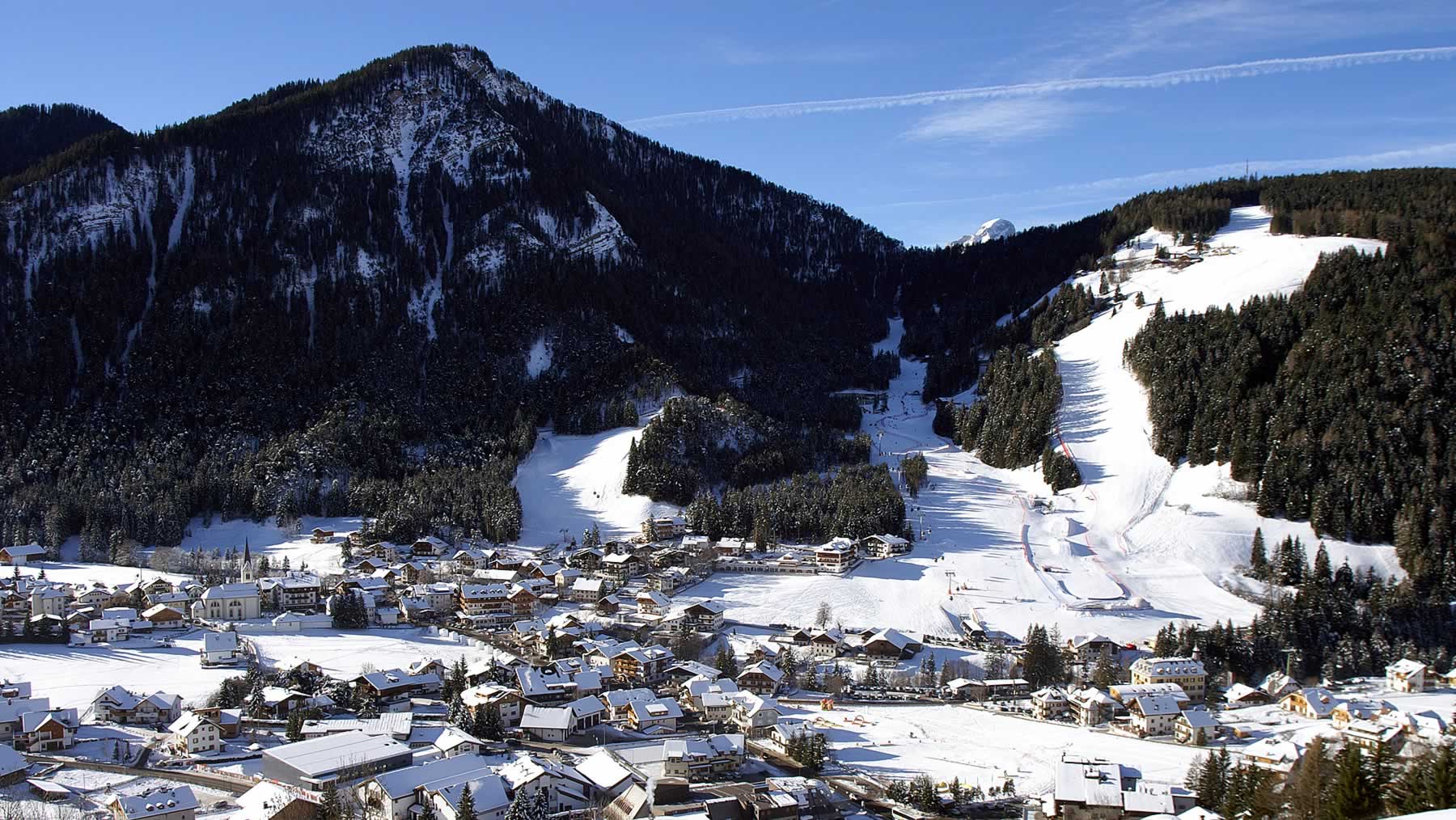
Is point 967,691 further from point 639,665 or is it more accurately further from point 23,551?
point 23,551

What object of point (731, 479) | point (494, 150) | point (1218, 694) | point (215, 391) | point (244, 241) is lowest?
point (1218, 694)

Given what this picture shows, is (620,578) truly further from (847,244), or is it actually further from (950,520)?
(847,244)

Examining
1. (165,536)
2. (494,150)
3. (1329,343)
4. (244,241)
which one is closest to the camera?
(165,536)

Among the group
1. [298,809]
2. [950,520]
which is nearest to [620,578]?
[950,520]

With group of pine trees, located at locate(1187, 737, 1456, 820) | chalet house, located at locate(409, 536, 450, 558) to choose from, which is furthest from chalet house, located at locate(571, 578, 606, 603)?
group of pine trees, located at locate(1187, 737, 1456, 820)

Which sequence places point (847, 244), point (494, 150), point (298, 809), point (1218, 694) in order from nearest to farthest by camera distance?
point (298, 809)
point (1218, 694)
point (494, 150)
point (847, 244)

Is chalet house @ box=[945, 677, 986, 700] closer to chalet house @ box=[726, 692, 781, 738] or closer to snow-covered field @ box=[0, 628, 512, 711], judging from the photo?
chalet house @ box=[726, 692, 781, 738]

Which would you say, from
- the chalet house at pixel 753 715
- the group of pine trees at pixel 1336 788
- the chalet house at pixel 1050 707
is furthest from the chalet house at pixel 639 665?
the group of pine trees at pixel 1336 788
